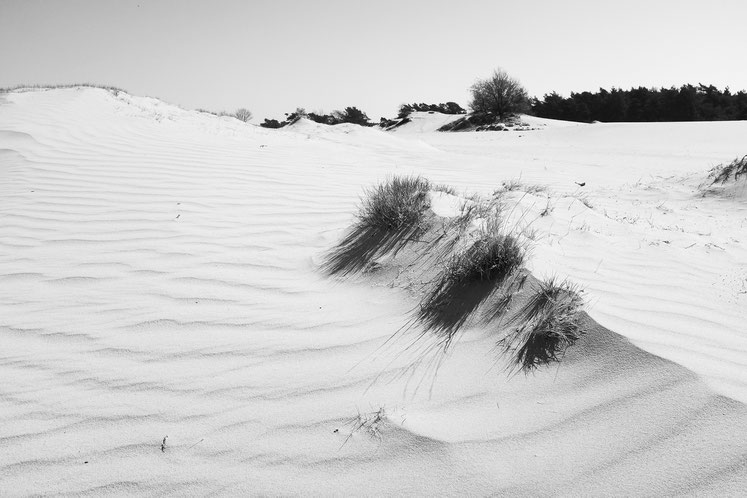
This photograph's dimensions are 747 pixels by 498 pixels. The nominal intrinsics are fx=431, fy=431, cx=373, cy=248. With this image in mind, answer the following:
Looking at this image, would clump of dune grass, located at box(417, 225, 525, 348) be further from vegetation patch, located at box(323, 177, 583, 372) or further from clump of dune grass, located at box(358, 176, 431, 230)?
clump of dune grass, located at box(358, 176, 431, 230)

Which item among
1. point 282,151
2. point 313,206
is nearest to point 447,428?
point 313,206

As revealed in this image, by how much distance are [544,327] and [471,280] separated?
520 mm

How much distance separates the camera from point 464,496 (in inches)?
53.1

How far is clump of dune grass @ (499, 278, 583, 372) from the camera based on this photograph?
1873 millimetres

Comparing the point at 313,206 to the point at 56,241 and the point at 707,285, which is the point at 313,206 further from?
the point at 707,285

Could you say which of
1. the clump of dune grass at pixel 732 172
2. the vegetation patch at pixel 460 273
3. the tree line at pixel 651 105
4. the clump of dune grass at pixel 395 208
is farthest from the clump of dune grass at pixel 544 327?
the tree line at pixel 651 105

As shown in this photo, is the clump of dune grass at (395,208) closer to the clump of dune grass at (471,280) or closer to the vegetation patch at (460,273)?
the vegetation patch at (460,273)

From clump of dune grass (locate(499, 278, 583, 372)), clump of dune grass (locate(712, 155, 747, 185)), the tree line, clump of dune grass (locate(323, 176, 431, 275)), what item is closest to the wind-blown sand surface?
clump of dune grass (locate(499, 278, 583, 372))

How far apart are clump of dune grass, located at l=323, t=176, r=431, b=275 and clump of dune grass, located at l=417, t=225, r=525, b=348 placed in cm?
61

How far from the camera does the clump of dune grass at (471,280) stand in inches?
88.4

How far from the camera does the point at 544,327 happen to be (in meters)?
1.96

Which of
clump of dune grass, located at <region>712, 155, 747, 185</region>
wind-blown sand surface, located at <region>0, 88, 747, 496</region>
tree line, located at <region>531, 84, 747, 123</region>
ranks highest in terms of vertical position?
tree line, located at <region>531, 84, 747, 123</region>

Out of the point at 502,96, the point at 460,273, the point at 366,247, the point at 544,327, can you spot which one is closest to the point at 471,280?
the point at 460,273

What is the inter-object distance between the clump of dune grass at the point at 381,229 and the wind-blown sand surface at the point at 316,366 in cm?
18
